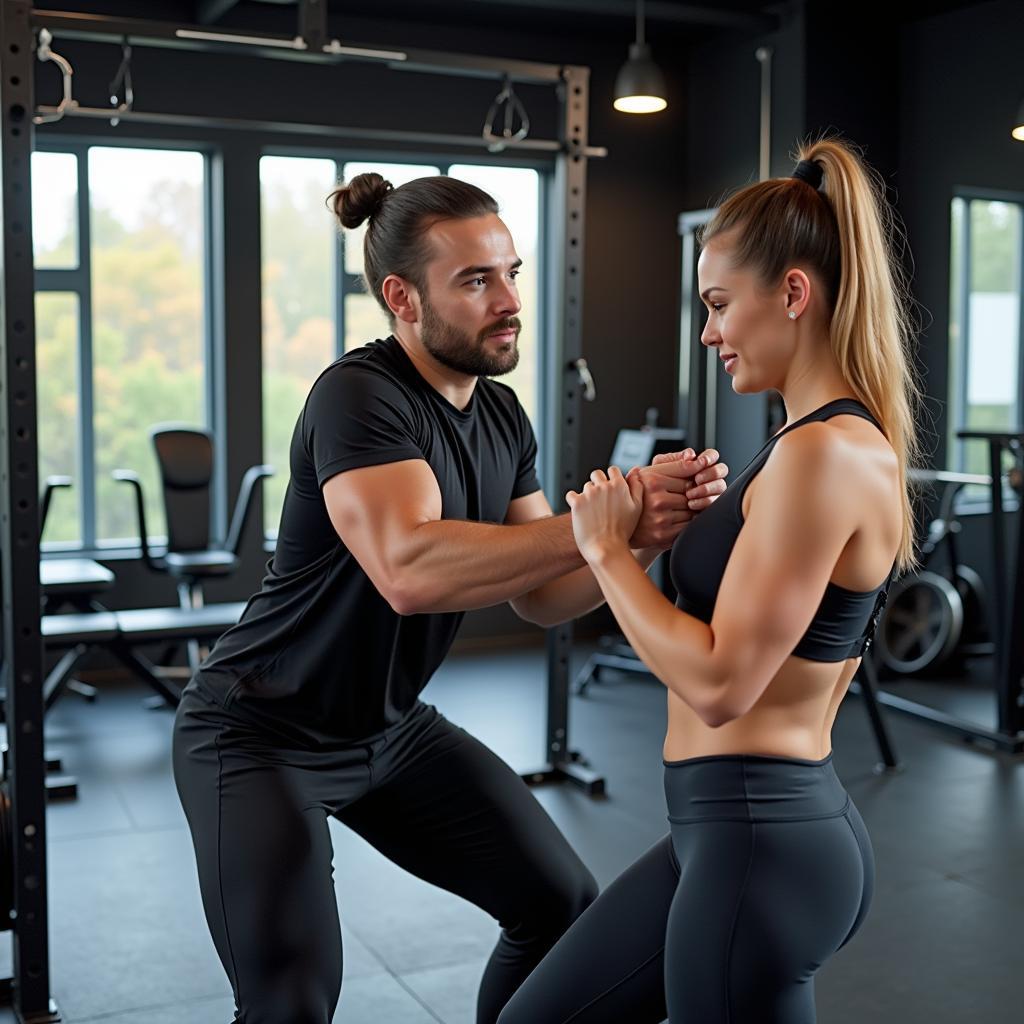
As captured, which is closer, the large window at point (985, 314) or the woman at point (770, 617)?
the woman at point (770, 617)

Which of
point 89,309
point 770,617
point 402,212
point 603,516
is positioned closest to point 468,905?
point 402,212

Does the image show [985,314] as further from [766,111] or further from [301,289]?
[301,289]

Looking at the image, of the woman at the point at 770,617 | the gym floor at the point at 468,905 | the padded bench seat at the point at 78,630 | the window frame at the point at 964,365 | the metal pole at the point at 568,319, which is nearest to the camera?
the woman at the point at 770,617

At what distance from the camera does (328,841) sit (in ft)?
6.39

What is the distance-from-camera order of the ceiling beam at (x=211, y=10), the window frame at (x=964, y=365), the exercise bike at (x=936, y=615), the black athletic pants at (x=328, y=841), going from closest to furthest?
the black athletic pants at (x=328, y=841) < the ceiling beam at (x=211, y=10) < the exercise bike at (x=936, y=615) < the window frame at (x=964, y=365)

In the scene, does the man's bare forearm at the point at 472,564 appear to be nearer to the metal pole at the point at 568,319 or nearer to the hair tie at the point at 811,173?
the hair tie at the point at 811,173

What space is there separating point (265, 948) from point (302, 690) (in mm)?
376

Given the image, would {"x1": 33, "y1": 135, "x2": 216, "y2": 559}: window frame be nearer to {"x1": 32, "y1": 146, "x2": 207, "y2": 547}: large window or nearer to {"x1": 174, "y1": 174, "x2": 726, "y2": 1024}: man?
{"x1": 32, "y1": 146, "x2": 207, "y2": 547}: large window

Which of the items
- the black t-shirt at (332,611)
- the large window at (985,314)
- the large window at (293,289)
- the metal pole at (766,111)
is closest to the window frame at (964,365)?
the large window at (985,314)

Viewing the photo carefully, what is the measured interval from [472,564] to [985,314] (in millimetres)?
5902

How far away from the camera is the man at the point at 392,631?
183 centimetres

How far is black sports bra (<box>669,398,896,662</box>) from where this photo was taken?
1.51 metres

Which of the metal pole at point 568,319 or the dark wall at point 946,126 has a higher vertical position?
the dark wall at point 946,126

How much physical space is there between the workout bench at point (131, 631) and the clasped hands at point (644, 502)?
2843mm
